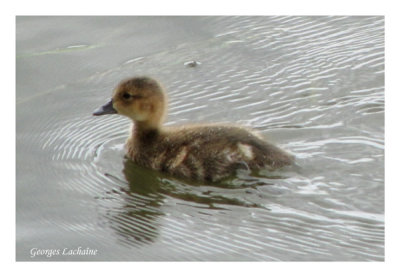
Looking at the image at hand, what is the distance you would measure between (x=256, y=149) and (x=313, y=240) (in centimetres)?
86

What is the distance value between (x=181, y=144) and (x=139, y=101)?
1.37 ft

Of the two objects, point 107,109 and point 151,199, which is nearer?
point 151,199

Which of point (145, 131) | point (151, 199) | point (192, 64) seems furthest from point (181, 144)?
point (192, 64)

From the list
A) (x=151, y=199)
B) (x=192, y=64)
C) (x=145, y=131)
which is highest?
(x=192, y=64)

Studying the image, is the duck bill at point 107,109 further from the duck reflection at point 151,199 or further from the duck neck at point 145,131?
the duck reflection at point 151,199

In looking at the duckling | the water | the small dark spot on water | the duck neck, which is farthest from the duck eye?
the small dark spot on water

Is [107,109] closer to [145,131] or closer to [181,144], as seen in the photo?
[145,131]

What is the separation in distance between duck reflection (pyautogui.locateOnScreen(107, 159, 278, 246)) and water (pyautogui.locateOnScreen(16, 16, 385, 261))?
0.4 inches

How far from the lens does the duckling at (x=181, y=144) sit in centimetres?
445

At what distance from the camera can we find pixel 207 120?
201 inches

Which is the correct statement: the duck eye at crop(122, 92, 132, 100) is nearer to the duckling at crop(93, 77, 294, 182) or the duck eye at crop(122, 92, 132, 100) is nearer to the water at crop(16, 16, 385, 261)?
the duckling at crop(93, 77, 294, 182)

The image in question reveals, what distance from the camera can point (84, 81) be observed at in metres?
5.62

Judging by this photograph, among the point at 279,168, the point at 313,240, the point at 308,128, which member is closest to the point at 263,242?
the point at 313,240

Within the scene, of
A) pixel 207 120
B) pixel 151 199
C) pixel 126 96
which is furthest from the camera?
pixel 207 120
